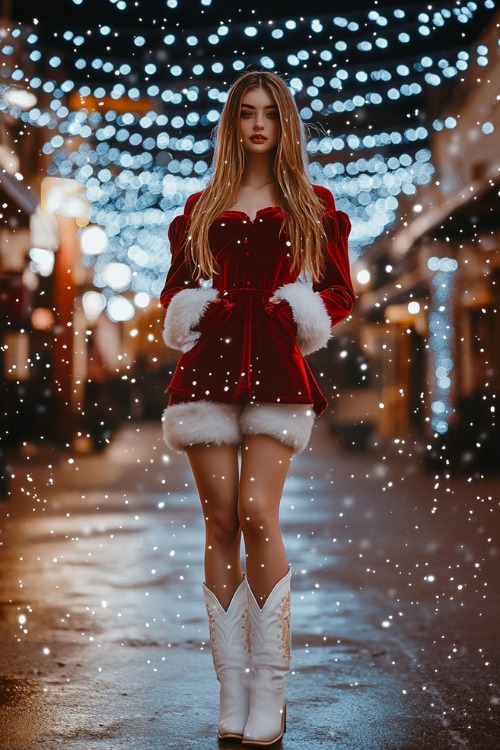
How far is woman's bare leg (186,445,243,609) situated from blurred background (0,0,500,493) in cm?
236

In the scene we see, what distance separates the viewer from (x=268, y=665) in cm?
198

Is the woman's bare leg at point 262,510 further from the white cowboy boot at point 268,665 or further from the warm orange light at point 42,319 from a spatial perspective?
the warm orange light at point 42,319

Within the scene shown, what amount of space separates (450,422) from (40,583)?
295 inches

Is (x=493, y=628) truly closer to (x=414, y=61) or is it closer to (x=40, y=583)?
(x=40, y=583)

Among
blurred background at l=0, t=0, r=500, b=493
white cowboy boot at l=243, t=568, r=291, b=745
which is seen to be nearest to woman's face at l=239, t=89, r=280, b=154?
white cowboy boot at l=243, t=568, r=291, b=745

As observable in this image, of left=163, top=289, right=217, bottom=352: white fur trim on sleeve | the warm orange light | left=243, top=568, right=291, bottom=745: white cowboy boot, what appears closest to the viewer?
left=243, top=568, right=291, bottom=745: white cowboy boot

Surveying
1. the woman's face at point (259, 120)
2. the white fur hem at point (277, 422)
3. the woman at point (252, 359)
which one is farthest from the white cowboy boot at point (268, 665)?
the woman's face at point (259, 120)

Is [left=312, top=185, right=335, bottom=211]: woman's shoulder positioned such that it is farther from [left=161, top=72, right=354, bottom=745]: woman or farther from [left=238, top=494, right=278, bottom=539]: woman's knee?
[left=238, top=494, right=278, bottom=539]: woman's knee

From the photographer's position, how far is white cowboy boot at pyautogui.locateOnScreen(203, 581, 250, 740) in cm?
199

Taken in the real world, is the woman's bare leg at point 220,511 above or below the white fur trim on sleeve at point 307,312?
below

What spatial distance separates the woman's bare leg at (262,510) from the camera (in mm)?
1979

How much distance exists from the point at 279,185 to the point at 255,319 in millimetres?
341

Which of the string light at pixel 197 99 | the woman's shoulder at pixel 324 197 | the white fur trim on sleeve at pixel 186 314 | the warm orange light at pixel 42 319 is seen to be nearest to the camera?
the white fur trim on sleeve at pixel 186 314

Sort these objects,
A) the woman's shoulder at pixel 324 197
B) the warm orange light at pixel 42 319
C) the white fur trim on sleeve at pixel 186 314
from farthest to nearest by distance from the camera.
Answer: the warm orange light at pixel 42 319 → the woman's shoulder at pixel 324 197 → the white fur trim on sleeve at pixel 186 314
